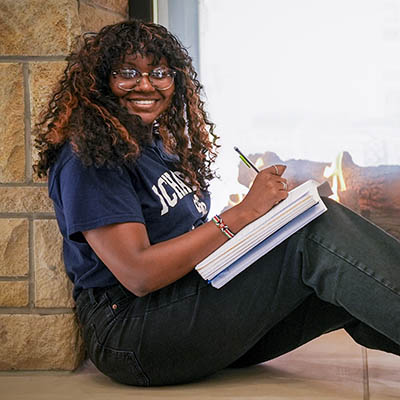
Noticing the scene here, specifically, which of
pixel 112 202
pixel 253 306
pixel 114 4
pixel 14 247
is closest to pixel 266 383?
pixel 253 306

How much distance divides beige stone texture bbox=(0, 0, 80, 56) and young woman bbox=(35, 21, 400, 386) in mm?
109

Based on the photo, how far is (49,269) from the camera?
5.46 ft

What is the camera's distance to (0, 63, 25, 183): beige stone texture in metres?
1.64

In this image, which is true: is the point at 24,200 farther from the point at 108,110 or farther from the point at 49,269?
the point at 108,110

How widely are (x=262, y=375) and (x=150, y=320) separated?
1.08ft

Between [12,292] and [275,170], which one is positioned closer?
[275,170]

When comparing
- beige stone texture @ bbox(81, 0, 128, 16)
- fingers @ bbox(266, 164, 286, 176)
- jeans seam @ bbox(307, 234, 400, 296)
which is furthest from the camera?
beige stone texture @ bbox(81, 0, 128, 16)

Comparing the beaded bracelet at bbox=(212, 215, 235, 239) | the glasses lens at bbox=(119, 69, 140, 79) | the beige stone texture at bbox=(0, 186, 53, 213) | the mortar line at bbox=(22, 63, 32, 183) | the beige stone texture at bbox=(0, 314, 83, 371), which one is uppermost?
the glasses lens at bbox=(119, 69, 140, 79)

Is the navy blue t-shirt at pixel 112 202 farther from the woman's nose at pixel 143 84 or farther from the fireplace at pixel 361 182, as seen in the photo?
the fireplace at pixel 361 182

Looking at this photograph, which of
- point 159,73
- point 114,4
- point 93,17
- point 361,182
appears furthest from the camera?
point 361,182

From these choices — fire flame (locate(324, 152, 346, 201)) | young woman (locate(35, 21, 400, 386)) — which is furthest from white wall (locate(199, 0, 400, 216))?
young woman (locate(35, 21, 400, 386))

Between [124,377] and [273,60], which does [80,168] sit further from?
[273,60]

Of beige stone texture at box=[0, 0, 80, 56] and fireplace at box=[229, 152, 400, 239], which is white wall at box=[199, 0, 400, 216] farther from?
beige stone texture at box=[0, 0, 80, 56]

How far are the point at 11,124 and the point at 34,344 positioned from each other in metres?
0.49
